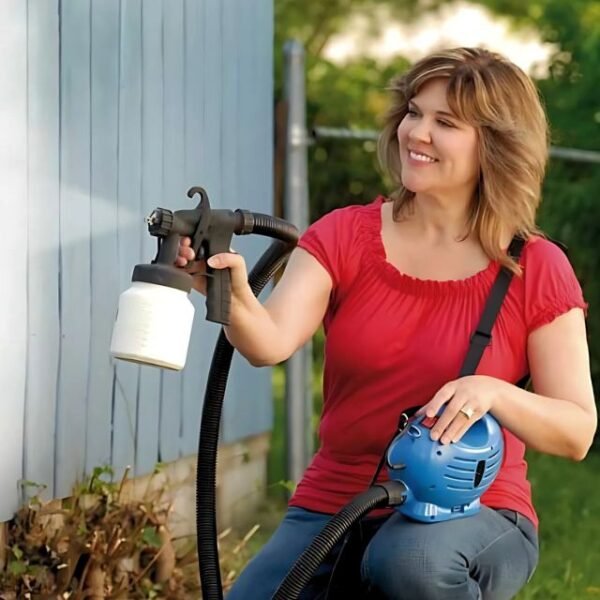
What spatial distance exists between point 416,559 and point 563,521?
2.76m

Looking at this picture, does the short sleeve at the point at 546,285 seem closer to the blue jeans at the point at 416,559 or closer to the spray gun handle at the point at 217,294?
the blue jeans at the point at 416,559

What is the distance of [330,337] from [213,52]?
72.4 inches

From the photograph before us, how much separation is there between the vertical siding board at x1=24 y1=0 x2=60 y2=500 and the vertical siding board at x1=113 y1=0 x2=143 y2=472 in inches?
14.7

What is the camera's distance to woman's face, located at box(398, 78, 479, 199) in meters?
2.87

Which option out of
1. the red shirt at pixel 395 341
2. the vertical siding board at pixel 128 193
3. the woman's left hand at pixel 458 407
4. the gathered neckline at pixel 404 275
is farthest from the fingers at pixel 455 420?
the vertical siding board at pixel 128 193

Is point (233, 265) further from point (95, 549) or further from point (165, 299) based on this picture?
point (95, 549)

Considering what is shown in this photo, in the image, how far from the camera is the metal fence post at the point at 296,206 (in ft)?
16.9

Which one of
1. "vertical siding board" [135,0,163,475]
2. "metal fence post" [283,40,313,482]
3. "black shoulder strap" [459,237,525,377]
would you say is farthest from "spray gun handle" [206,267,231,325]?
"metal fence post" [283,40,313,482]

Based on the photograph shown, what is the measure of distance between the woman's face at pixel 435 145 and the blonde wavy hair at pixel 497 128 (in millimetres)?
20

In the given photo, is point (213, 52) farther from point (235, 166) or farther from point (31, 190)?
point (31, 190)

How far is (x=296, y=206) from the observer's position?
5.16 meters

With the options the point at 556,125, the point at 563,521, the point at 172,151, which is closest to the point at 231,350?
the point at 172,151

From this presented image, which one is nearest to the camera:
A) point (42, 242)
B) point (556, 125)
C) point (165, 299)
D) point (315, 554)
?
point (165, 299)

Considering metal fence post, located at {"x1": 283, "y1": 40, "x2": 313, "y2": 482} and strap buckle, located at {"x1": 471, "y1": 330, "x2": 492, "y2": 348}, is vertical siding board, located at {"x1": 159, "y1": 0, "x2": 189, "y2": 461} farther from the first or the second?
strap buckle, located at {"x1": 471, "y1": 330, "x2": 492, "y2": 348}
